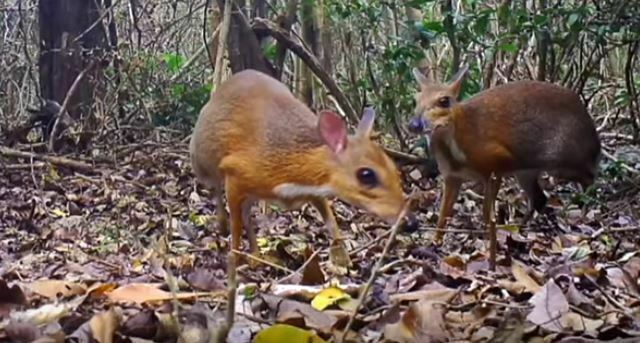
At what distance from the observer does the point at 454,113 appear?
6754mm

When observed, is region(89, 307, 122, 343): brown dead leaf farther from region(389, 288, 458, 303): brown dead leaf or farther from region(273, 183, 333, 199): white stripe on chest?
region(273, 183, 333, 199): white stripe on chest

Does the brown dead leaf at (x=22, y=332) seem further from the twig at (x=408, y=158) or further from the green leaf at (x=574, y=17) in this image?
the twig at (x=408, y=158)

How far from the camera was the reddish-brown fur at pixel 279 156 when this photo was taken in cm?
472

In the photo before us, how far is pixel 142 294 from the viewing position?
3.47 meters

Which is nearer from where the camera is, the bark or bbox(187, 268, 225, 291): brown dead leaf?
bbox(187, 268, 225, 291): brown dead leaf

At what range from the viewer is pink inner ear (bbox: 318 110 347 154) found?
476cm

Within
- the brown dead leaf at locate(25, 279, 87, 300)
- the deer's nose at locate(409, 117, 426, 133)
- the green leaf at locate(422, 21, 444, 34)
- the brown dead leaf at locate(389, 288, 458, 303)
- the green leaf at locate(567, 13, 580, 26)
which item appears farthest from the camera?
the green leaf at locate(422, 21, 444, 34)

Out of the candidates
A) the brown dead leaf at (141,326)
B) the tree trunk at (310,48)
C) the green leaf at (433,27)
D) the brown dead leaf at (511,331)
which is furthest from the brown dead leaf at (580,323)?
the tree trunk at (310,48)

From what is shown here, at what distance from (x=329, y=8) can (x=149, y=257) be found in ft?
15.5

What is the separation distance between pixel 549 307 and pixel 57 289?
154 cm

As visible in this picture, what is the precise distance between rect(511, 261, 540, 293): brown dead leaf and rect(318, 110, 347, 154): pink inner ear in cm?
105

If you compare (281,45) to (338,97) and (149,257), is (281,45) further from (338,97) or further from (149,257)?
(149,257)

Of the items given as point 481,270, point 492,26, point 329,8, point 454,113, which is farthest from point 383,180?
point 492,26

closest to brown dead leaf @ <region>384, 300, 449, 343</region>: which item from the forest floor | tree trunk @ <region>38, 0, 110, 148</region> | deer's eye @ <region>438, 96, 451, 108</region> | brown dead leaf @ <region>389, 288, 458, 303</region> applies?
the forest floor
